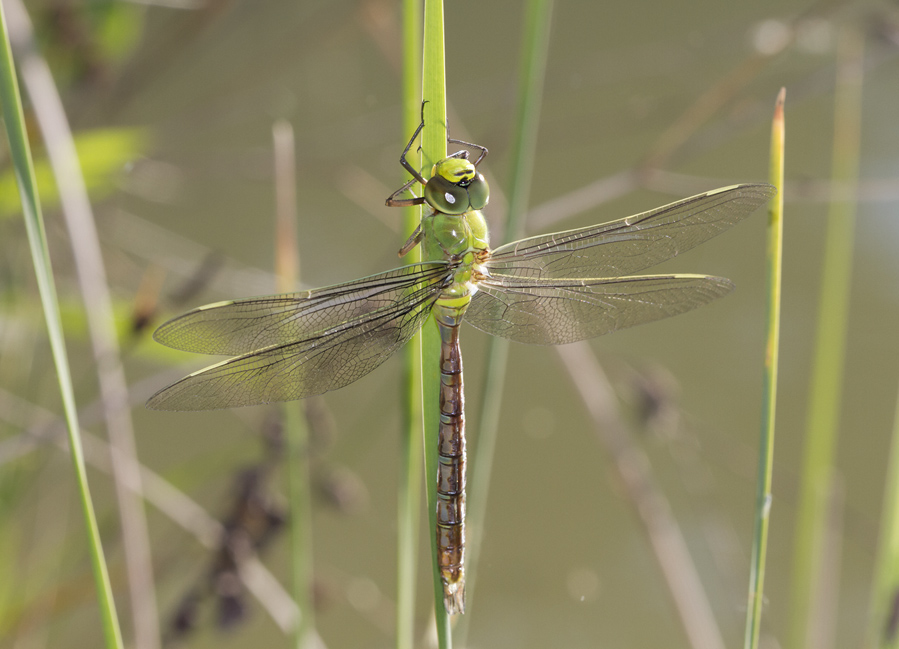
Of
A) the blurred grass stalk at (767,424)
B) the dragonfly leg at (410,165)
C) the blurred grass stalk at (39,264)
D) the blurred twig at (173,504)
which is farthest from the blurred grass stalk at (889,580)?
the blurred twig at (173,504)

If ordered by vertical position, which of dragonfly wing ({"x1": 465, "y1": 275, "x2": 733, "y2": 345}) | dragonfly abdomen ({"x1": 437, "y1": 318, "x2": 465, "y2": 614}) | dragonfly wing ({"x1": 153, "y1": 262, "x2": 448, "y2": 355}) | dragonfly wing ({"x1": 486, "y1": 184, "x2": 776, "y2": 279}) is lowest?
dragonfly abdomen ({"x1": 437, "y1": 318, "x2": 465, "y2": 614})

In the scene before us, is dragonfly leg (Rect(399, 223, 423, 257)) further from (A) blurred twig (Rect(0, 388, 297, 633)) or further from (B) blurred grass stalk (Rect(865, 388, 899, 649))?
(A) blurred twig (Rect(0, 388, 297, 633))

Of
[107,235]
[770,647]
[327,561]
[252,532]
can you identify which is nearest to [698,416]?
[770,647]

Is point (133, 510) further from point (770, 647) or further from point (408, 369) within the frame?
point (770, 647)

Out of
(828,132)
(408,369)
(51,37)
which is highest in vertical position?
(828,132)

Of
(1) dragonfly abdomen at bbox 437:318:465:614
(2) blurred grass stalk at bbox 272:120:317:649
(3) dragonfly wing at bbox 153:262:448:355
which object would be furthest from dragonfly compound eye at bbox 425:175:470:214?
(2) blurred grass stalk at bbox 272:120:317:649

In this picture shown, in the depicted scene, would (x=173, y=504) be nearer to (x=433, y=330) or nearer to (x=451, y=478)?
(x=451, y=478)
